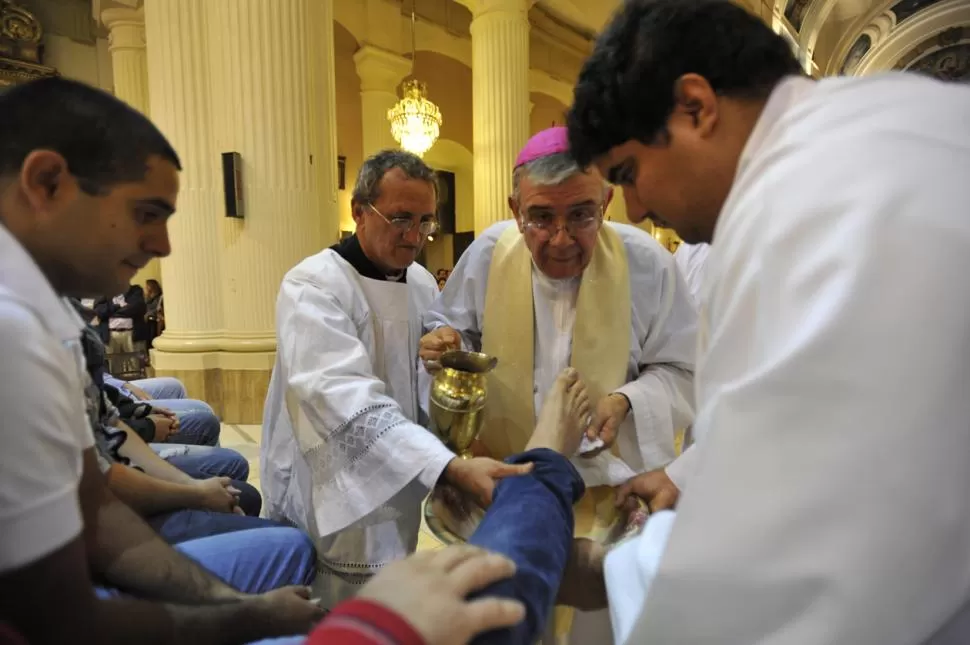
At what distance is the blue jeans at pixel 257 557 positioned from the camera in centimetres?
166

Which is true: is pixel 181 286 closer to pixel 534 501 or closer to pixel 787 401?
pixel 534 501

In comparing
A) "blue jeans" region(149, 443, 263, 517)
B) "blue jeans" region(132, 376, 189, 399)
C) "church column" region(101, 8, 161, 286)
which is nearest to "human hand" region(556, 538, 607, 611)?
"blue jeans" region(149, 443, 263, 517)

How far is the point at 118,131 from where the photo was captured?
1.12 metres

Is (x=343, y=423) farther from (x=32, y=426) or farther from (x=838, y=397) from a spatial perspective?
(x=838, y=397)

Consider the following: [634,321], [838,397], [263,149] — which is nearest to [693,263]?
[634,321]

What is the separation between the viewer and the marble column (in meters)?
9.69

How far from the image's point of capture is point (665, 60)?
3.53ft

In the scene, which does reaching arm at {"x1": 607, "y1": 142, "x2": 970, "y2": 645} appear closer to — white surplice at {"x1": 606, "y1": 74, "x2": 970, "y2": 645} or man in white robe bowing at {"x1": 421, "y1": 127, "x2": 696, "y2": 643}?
white surplice at {"x1": 606, "y1": 74, "x2": 970, "y2": 645}

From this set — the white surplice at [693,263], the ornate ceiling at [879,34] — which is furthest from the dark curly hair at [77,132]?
the ornate ceiling at [879,34]

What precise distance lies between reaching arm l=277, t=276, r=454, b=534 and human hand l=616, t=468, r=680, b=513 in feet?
1.56

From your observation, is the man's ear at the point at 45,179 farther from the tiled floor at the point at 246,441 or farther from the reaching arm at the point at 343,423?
the tiled floor at the point at 246,441

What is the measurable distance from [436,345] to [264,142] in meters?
3.85

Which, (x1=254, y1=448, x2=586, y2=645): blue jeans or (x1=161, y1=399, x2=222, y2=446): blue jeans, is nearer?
(x1=254, y1=448, x2=586, y2=645): blue jeans

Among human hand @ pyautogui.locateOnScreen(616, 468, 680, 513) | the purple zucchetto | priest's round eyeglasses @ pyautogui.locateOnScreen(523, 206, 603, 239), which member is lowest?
human hand @ pyautogui.locateOnScreen(616, 468, 680, 513)
